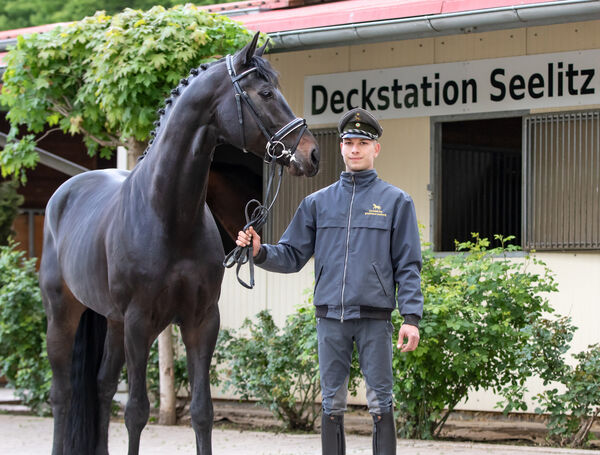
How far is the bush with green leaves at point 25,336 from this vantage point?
8547 millimetres

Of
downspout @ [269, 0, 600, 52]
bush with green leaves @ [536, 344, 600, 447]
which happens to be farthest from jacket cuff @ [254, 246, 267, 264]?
downspout @ [269, 0, 600, 52]

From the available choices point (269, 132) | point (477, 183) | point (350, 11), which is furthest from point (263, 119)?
point (477, 183)

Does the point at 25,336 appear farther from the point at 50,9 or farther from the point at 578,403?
the point at 50,9

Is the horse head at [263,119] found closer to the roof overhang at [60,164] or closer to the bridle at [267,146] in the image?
the bridle at [267,146]

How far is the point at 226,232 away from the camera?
30.8 feet

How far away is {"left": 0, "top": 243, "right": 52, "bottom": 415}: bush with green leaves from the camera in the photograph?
8547 millimetres

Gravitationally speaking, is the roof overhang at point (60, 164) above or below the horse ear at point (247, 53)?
above

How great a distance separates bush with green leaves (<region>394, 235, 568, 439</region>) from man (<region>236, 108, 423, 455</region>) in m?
2.24

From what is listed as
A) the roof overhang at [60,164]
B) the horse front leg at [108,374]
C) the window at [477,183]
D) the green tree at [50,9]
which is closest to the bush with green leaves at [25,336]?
the roof overhang at [60,164]

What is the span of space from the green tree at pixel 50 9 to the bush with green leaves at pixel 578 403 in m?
18.1

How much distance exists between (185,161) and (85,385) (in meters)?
1.82

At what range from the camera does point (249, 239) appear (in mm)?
4184

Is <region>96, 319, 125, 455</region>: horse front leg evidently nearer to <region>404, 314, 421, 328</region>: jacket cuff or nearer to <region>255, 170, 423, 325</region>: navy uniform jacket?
<region>255, 170, 423, 325</region>: navy uniform jacket

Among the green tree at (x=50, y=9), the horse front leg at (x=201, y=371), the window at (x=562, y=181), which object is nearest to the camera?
the horse front leg at (x=201, y=371)
